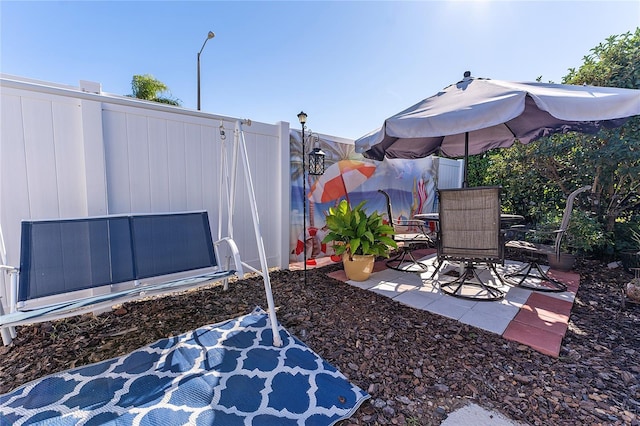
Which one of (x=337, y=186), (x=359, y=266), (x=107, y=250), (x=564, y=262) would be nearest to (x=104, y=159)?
(x=107, y=250)

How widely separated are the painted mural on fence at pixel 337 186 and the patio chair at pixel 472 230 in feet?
5.51

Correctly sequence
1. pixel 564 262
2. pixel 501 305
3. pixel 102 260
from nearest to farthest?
pixel 102 260, pixel 501 305, pixel 564 262

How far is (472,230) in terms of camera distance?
2672mm

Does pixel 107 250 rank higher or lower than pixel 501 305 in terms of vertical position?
higher

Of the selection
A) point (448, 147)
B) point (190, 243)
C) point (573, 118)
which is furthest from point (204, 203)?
point (448, 147)

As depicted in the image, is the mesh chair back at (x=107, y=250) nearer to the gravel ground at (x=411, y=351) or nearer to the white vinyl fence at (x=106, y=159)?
the white vinyl fence at (x=106, y=159)

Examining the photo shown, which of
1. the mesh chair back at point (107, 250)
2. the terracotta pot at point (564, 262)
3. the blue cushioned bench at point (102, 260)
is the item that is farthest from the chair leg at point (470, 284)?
the mesh chair back at point (107, 250)

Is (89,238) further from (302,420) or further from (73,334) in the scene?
(302,420)

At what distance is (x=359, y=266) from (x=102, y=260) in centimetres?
256

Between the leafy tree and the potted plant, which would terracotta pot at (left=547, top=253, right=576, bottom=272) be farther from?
the leafy tree

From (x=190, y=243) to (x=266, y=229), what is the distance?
1255mm

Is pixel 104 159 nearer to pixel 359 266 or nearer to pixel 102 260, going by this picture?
pixel 102 260

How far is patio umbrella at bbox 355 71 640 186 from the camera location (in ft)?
7.10

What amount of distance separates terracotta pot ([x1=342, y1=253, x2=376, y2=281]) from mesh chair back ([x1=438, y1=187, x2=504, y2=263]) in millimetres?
851
